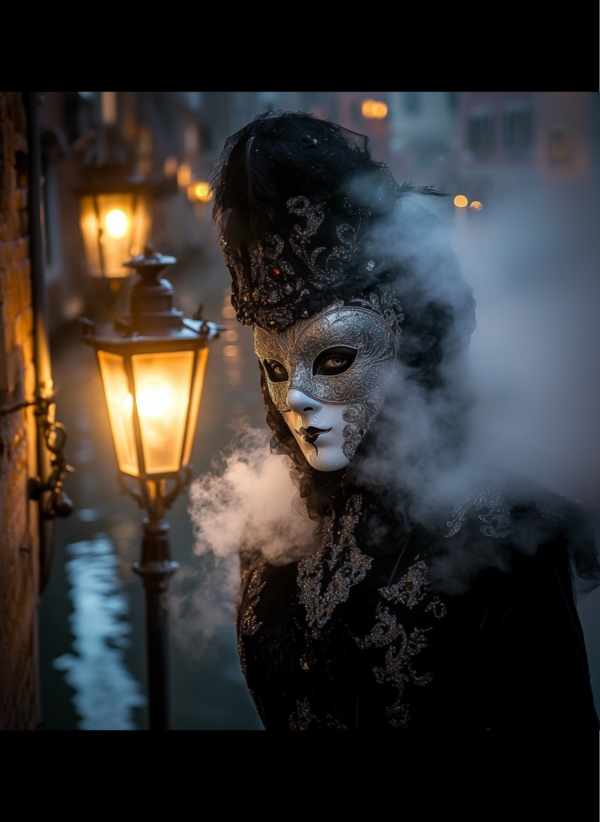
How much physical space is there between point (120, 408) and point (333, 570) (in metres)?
0.86

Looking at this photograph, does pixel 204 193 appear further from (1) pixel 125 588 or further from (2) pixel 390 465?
(1) pixel 125 588

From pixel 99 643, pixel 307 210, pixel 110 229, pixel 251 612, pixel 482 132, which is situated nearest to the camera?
pixel 307 210

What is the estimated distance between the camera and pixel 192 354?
8.05ft

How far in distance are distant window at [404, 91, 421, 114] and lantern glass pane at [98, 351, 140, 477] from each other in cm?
93

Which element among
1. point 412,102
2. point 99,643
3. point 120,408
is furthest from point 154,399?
point 99,643

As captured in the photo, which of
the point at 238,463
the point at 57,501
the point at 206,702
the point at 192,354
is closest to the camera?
the point at 238,463

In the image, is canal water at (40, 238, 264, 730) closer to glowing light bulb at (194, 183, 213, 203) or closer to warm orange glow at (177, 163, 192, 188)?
glowing light bulb at (194, 183, 213, 203)

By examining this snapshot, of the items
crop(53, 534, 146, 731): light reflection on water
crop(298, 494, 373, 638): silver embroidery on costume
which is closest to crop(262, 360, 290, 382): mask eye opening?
crop(298, 494, 373, 638): silver embroidery on costume

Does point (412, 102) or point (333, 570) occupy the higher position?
point (412, 102)

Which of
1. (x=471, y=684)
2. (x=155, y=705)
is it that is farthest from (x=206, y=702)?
(x=471, y=684)

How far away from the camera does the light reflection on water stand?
3689mm

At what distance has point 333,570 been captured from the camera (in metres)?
1.88
